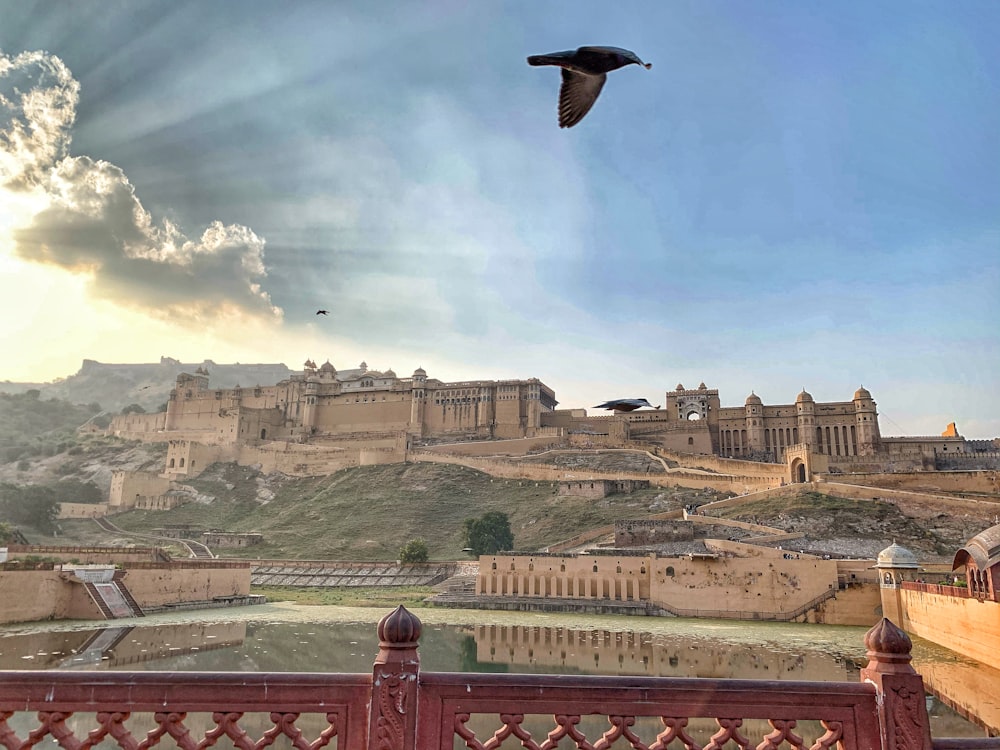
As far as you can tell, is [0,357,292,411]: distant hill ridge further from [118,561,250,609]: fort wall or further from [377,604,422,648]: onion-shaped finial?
[377,604,422,648]: onion-shaped finial

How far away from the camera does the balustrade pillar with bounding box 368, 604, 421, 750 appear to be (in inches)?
180

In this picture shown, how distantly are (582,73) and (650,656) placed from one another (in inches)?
682

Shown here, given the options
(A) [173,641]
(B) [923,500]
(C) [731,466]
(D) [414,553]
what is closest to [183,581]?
(A) [173,641]

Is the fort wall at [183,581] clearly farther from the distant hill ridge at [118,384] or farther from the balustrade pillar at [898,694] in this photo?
the distant hill ridge at [118,384]

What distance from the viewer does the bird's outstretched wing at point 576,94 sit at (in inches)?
227

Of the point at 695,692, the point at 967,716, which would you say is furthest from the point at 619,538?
the point at 695,692

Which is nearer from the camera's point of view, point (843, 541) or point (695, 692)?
point (695, 692)

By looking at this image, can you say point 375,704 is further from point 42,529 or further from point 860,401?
point 860,401

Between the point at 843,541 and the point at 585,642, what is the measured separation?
20.7m

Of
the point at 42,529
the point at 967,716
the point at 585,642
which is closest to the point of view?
the point at 967,716

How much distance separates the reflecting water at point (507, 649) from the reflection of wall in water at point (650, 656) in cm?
3

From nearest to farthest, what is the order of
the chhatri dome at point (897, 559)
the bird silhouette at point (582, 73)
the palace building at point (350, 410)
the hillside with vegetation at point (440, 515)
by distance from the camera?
the bird silhouette at point (582, 73) → the chhatri dome at point (897, 559) → the hillside with vegetation at point (440, 515) → the palace building at point (350, 410)

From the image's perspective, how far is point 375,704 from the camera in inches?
182

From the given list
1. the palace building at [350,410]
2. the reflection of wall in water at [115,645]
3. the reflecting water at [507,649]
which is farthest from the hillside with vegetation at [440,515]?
the reflection of wall in water at [115,645]
